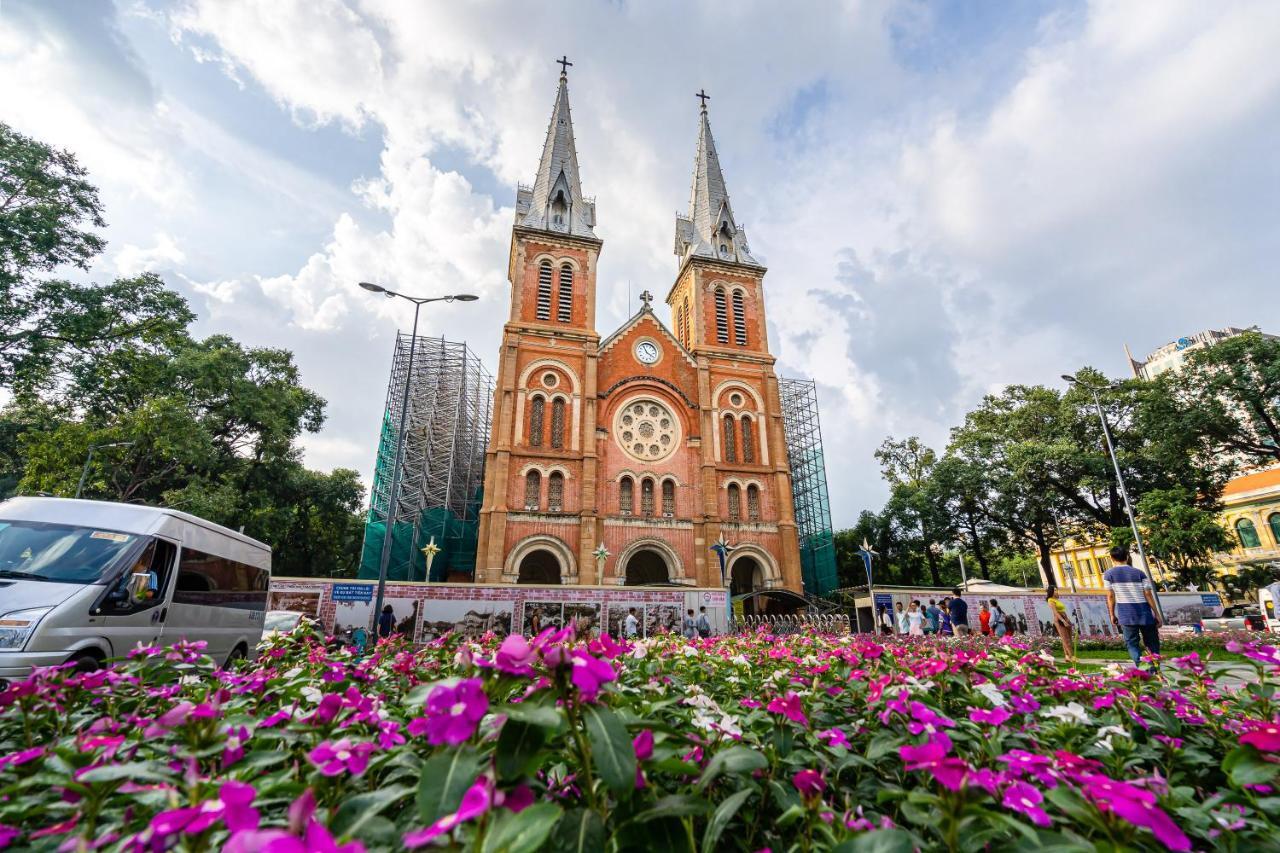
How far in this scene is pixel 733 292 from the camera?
32.2 metres

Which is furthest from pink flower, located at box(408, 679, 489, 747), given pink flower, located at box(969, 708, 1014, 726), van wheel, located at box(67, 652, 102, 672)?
van wheel, located at box(67, 652, 102, 672)

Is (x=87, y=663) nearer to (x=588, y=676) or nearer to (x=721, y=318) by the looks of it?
(x=588, y=676)

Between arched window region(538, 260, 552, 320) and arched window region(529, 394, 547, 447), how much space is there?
4536 millimetres

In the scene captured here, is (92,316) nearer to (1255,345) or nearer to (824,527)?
(824,527)

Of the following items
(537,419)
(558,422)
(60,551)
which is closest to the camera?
(60,551)

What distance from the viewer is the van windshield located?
20.9ft

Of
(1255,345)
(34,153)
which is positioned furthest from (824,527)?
(34,153)

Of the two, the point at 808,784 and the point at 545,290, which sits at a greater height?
the point at 545,290

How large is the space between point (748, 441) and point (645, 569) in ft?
26.7

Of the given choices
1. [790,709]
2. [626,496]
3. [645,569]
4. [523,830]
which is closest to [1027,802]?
[790,709]

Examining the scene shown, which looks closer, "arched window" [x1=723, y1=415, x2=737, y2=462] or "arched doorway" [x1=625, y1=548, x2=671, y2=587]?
"arched doorway" [x1=625, y1=548, x2=671, y2=587]

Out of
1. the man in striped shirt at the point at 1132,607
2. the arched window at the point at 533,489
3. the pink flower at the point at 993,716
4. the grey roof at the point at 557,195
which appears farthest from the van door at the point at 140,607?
the grey roof at the point at 557,195

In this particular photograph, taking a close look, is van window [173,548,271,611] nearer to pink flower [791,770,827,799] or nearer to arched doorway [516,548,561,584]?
pink flower [791,770,827,799]

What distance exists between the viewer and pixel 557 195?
102 ft
